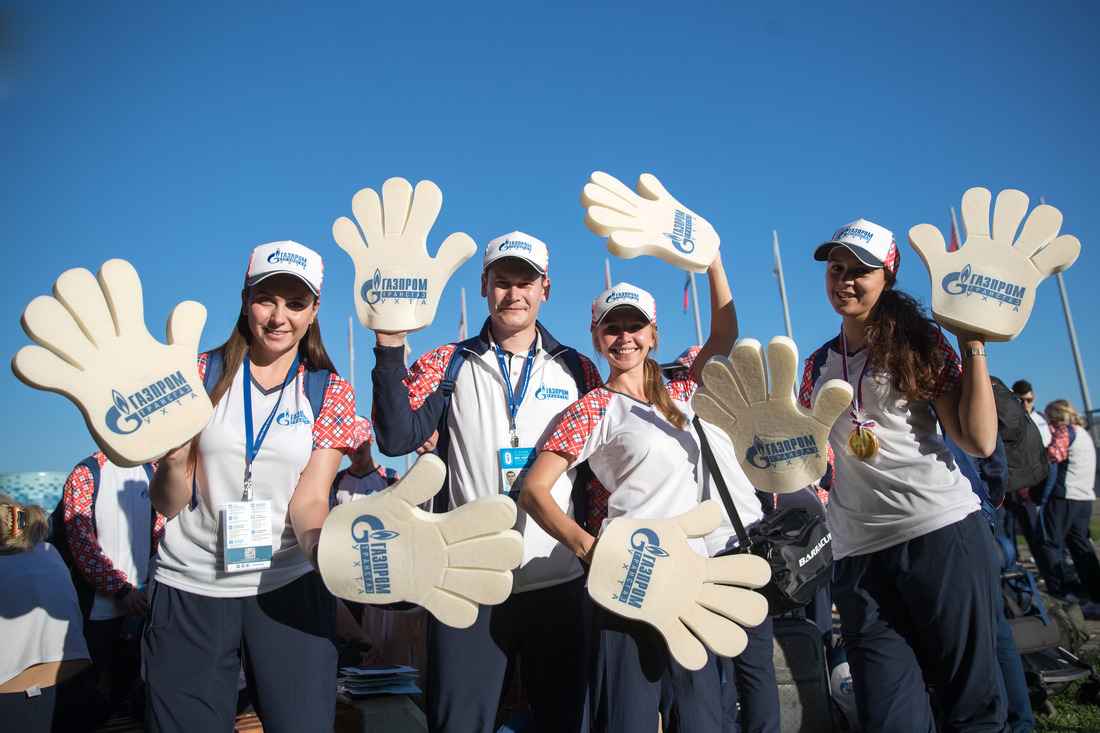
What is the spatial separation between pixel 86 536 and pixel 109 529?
0.37 ft

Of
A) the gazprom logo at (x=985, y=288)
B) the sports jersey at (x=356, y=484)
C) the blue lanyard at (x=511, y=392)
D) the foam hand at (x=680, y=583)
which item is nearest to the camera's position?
the foam hand at (x=680, y=583)

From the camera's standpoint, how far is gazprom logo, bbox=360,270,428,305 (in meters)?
2.38

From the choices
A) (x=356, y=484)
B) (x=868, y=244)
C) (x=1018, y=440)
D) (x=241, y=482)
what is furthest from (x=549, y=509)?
(x=356, y=484)

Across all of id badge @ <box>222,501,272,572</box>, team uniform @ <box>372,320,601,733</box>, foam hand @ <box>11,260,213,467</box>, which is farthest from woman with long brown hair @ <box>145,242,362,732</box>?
team uniform @ <box>372,320,601,733</box>

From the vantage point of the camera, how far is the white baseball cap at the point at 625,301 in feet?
9.06

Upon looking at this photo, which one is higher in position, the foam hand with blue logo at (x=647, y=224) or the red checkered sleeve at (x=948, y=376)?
the foam hand with blue logo at (x=647, y=224)

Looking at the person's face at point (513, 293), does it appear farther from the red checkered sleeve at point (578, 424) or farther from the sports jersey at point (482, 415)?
the red checkered sleeve at point (578, 424)

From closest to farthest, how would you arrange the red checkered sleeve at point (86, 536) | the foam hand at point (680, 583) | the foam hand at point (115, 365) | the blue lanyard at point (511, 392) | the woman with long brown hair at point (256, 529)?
1. the foam hand at point (115, 365)
2. the woman with long brown hair at point (256, 529)
3. the foam hand at point (680, 583)
4. the blue lanyard at point (511, 392)
5. the red checkered sleeve at point (86, 536)

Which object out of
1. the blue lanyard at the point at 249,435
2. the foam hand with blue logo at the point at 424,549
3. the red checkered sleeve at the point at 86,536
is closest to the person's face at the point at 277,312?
the blue lanyard at the point at 249,435

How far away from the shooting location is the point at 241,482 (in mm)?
2268

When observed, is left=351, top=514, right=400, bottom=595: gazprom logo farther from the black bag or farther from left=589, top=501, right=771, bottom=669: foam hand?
the black bag

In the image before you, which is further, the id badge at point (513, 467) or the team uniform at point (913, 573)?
the id badge at point (513, 467)

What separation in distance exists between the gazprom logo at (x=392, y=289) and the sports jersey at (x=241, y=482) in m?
0.37

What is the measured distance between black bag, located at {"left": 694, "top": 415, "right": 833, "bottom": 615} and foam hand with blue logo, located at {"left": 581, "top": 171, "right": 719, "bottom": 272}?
687 mm
